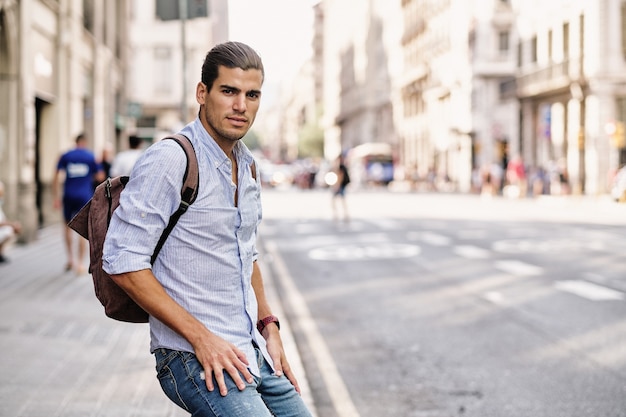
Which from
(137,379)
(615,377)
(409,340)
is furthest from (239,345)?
(409,340)

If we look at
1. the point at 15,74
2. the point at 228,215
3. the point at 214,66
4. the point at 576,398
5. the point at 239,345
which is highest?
the point at 15,74

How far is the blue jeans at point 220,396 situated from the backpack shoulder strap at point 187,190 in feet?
0.96

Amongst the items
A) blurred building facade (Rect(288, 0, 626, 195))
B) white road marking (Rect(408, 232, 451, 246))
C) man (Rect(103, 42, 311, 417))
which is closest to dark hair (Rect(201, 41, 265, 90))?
man (Rect(103, 42, 311, 417))

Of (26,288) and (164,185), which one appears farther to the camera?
(26,288)

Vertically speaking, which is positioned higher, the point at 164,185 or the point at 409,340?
the point at 164,185

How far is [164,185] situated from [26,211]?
14.8 m

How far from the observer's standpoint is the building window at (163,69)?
59.9 metres

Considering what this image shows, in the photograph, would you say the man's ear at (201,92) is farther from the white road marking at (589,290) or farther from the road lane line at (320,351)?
the white road marking at (589,290)

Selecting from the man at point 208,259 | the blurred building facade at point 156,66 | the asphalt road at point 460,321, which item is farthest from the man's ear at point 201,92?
the blurred building facade at point 156,66

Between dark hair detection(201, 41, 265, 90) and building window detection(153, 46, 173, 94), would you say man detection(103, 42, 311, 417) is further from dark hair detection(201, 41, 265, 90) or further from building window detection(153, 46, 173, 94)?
building window detection(153, 46, 173, 94)

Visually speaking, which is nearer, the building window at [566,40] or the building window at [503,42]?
the building window at [566,40]

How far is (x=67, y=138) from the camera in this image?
72.8 feet

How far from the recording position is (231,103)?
290 centimetres

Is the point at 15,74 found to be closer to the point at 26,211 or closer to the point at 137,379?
the point at 26,211
